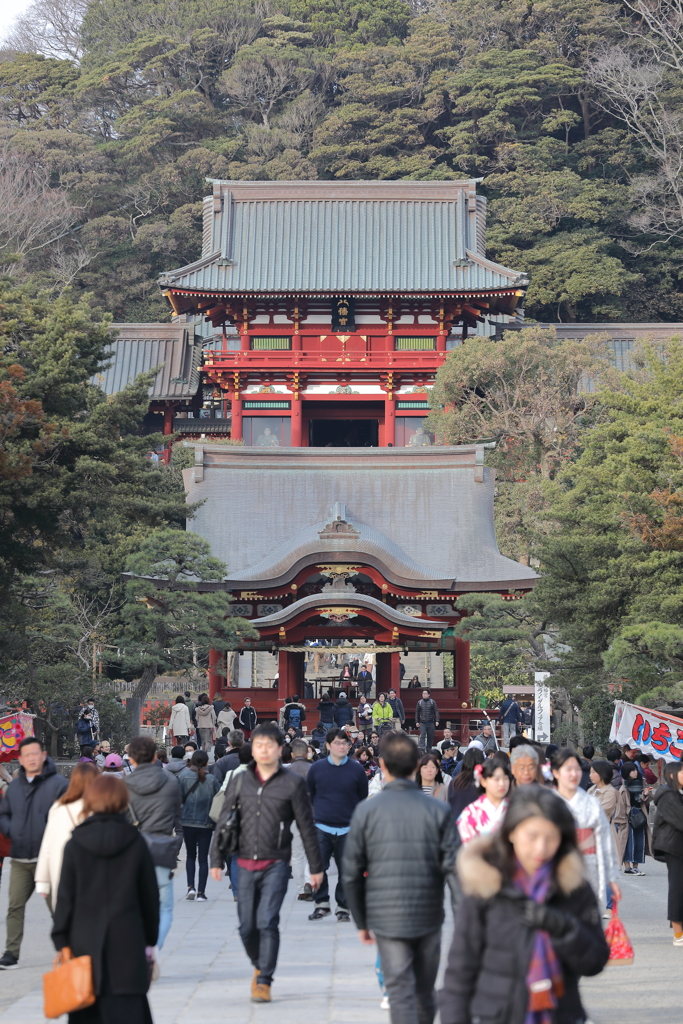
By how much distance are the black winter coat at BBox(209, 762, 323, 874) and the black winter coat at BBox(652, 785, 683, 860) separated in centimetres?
295

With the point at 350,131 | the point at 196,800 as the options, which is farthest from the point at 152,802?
the point at 350,131

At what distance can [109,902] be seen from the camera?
4.71 m

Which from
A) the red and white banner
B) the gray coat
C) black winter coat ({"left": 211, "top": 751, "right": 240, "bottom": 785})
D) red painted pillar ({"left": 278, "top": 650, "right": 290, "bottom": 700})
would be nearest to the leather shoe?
the gray coat

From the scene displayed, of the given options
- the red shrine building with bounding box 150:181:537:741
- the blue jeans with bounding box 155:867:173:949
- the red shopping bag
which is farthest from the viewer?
the red shrine building with bounding box 150:181:537:741

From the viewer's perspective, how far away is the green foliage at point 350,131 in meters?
42.6

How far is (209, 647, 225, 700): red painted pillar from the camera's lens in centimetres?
2316

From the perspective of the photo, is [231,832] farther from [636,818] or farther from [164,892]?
[636,818]

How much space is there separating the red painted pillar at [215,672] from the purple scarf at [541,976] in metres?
19.6

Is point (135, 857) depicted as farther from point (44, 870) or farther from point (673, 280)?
point (673, 280)

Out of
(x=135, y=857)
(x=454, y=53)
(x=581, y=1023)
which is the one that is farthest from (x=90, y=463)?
(x=454, y=53)

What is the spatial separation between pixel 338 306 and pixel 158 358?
656 centimetres

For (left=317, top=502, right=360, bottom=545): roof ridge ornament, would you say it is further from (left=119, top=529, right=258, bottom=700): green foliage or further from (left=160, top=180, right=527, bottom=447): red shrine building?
(left=160, top=180, right=527, bottom=447): red shrine building

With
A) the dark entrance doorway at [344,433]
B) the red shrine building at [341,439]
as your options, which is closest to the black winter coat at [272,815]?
the red shrine building at [341,439]

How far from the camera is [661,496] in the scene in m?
15.5
